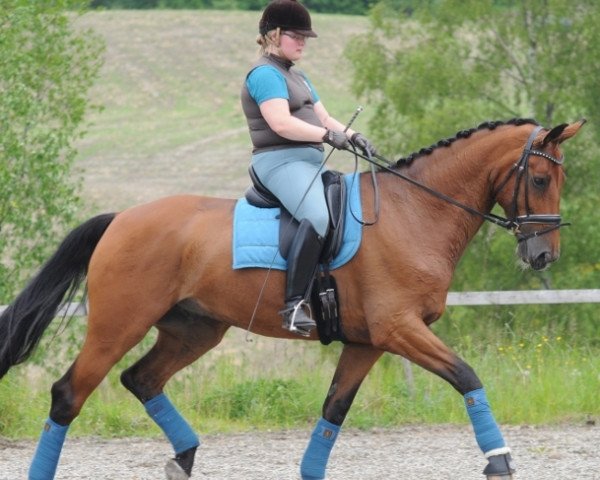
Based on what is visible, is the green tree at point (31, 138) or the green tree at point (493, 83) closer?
the green tree at point (31, 138)

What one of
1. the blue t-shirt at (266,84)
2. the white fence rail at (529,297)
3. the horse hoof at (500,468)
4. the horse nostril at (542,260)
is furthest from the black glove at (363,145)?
the white fence rail at (529,297)

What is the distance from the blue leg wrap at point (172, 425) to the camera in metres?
6.69

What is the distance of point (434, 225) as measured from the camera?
614 centimetres

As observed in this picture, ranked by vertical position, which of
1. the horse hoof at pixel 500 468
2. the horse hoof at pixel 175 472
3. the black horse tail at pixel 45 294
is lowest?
the horse hoof at pixel 175 472

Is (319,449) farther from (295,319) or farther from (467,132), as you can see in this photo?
(467,132)

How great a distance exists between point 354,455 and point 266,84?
3.03 metres

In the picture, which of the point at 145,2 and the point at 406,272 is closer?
the point at 406,272

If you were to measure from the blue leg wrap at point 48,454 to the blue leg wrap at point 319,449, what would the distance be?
1.38 metres

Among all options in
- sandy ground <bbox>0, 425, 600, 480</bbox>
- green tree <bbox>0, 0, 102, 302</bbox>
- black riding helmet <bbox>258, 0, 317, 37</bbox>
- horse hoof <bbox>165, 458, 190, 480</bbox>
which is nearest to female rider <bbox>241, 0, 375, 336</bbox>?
black riding helmet <bbox>258, 0, 317, 37</bbox>

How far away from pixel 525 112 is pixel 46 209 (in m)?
11.0

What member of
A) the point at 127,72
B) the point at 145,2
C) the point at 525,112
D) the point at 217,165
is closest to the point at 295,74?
the point at 525,112

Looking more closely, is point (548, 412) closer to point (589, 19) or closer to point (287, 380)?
point (287, 380)

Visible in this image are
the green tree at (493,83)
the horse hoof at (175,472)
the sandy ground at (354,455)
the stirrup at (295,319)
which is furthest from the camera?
the green tree at (493,83)

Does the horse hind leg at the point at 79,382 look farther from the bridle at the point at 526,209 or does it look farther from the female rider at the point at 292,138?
the bridle at the point at 526,209
